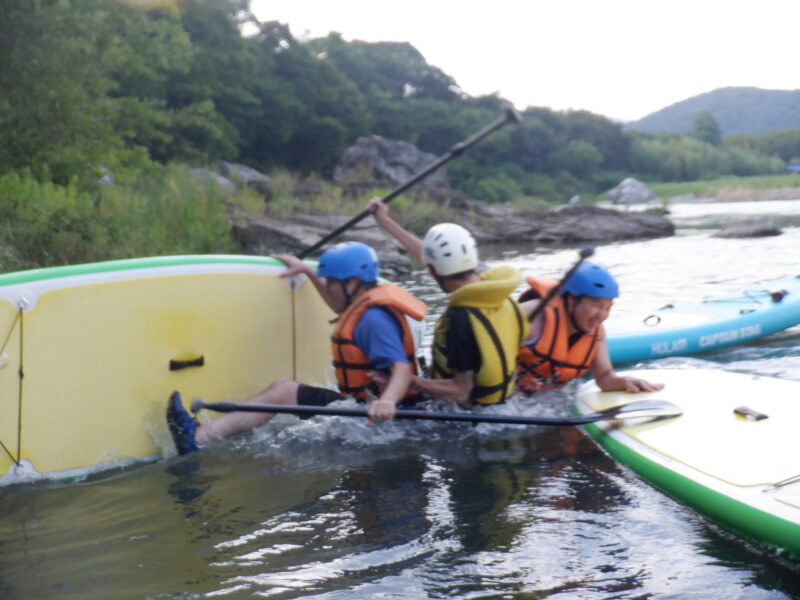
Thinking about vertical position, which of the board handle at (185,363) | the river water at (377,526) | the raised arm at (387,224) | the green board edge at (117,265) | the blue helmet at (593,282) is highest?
the raised arm at (387,224)

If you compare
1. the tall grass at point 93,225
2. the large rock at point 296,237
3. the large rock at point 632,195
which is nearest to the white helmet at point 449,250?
the tall grass at point 93,225

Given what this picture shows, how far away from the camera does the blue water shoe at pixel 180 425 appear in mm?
4168

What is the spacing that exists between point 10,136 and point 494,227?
13.1m

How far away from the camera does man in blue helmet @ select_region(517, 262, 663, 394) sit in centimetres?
432

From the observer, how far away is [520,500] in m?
3.68

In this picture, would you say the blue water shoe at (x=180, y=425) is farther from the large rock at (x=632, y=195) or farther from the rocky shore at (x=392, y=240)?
the large rock at (x=632, y=195)

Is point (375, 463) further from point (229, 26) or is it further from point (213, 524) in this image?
point (229, 26)

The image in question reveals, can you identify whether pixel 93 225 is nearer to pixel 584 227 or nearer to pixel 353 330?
pixel 353 330

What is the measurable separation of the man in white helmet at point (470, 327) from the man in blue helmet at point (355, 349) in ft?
0.54

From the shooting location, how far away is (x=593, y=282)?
4281mm

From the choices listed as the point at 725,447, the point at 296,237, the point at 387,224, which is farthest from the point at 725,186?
the point at 725,447

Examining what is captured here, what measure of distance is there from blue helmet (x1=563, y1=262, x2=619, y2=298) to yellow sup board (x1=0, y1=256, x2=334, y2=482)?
1.45 m

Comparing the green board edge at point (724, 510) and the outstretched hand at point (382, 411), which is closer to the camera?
the green board edge at point (724, 510)

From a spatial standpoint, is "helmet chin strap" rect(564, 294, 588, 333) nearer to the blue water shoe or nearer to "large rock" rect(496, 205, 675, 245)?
the blue water shoe
